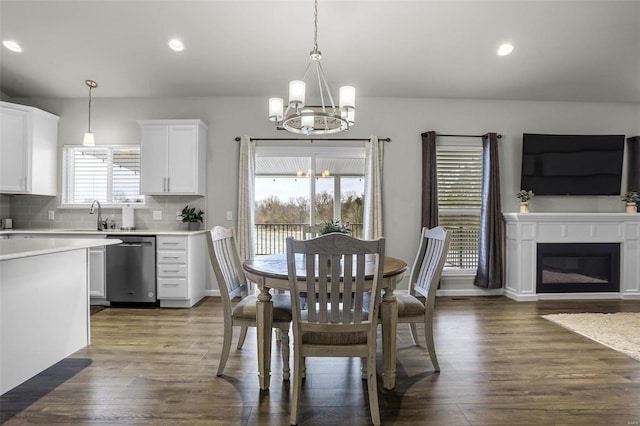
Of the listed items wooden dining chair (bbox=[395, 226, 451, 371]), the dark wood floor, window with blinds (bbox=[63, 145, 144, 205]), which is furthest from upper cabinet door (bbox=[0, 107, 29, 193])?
wooden dining chair (bbox=[395, 226, 451, 371])

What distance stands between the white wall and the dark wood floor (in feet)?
6.09

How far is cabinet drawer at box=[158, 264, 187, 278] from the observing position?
400cm

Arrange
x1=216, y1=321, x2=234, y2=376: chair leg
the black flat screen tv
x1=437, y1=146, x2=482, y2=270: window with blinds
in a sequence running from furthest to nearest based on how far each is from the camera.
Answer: x1=437, y1=146, x2=482, y2=270: window with blinds
the black flat screen tv
x1=216, y1=321, x2=234, y2=376: chair leg

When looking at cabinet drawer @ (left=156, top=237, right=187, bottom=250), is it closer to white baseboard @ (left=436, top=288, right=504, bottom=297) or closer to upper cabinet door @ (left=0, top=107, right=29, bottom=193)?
upper cabinet door @ (left=0, top=107, right=29, bottom=193)

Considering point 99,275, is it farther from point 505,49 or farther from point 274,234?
point 505,49

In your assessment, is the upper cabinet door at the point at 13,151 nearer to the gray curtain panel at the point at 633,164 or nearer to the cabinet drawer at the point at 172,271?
the cabinet drawer at the point at 172,271

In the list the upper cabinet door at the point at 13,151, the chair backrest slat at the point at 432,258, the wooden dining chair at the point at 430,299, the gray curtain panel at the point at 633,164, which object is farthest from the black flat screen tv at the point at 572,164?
the upper cabinet door at the point at 13,151

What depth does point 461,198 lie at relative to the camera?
4.72 meters

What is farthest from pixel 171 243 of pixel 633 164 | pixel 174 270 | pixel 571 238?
pixel 633 164

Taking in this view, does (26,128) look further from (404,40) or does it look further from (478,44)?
(478,44)

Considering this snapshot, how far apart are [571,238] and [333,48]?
12.6 feet

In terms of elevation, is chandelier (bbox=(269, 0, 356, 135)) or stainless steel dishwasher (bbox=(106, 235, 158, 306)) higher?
chandelier (bbox=(269, 0, 356, 135))

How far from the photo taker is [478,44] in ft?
Answer: 12.1

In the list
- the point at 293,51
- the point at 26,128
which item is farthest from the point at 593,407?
the point at 26,128
